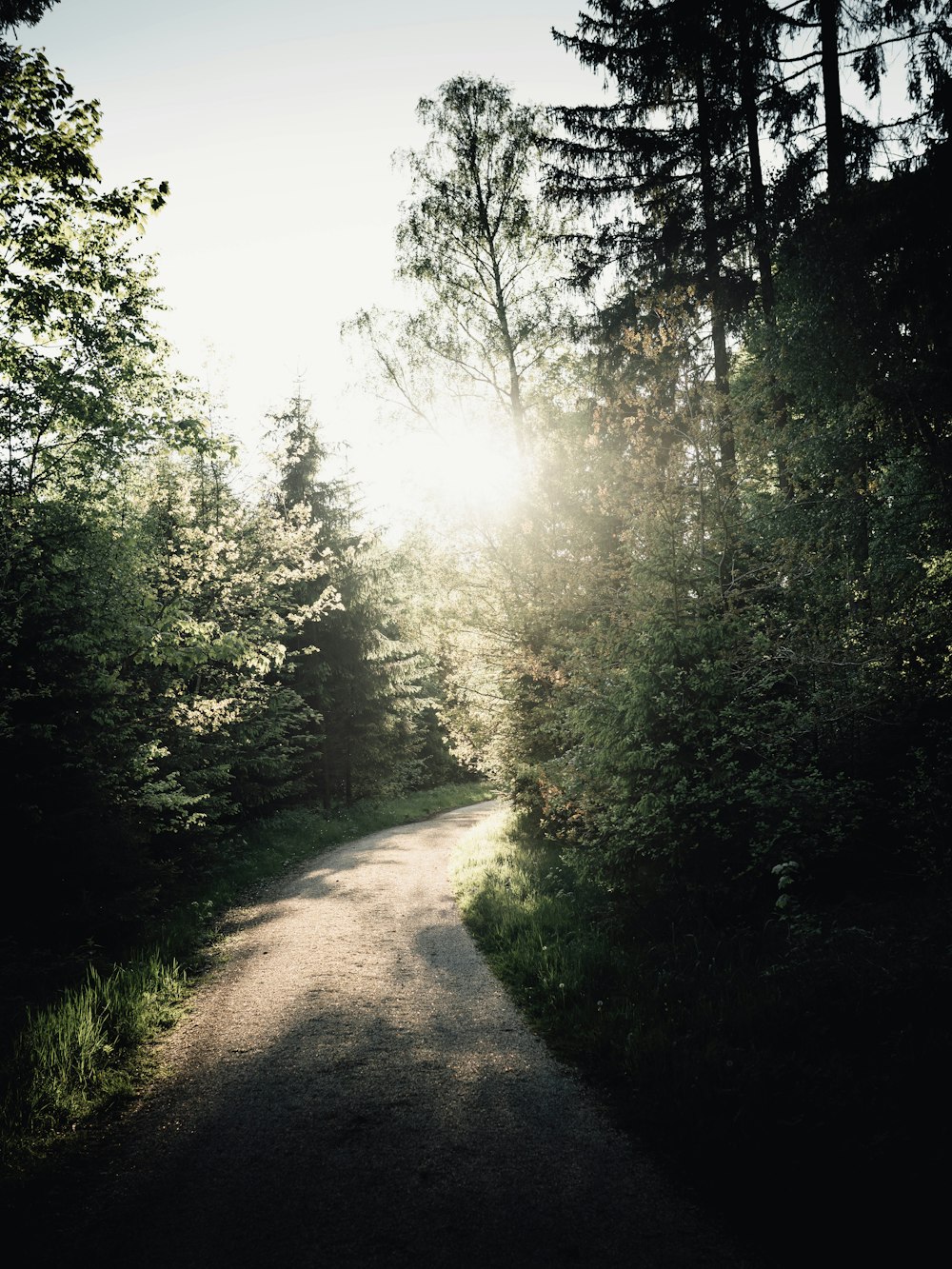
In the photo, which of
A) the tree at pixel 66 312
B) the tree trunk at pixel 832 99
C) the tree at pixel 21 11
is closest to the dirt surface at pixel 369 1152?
the tree at pixel 66 312

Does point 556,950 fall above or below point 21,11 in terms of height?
below

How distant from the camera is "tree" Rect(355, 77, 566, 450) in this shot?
16.2 m

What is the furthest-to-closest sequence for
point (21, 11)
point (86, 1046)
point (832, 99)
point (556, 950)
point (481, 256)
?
point (481, 256) < point (832, 99) < point (21, 11) < point (556, 950) < point (86, 1046)

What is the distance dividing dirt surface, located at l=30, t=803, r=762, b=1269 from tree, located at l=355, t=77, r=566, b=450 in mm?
13197

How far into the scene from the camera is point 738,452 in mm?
8273

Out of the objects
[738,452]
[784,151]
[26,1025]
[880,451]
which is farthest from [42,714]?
[784,151]

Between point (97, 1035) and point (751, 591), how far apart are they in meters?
7.94

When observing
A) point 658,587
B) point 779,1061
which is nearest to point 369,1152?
point 779,1061

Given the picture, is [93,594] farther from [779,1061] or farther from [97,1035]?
[779,1061]

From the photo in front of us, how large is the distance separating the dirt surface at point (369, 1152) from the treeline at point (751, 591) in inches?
29.7

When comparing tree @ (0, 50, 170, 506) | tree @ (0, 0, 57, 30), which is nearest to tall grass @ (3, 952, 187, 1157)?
tree @ (0, 50, 170, 506)

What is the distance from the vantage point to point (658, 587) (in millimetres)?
7445

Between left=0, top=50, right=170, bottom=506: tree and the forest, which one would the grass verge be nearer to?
the forest

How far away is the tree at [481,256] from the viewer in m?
16.2
